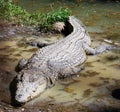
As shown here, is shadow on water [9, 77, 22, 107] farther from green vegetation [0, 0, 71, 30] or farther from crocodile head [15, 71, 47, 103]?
green vegetation [0, 0, 71, 30]

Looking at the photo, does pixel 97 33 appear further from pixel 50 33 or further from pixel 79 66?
pixel 79 66

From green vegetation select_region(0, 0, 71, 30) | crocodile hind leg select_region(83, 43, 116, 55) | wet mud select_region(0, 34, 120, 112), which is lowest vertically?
wet mud select_region(0, 34, 120, 112)

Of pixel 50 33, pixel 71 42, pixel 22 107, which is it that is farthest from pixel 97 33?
pixel 22 107

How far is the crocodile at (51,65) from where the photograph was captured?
5.96 meters

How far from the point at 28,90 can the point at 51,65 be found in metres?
1.10

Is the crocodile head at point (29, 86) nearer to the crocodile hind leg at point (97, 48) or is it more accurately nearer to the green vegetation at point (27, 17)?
the crocodile hind leg at point (97, 48)

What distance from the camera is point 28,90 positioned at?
230 inches

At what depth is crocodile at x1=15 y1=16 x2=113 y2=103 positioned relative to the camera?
596 cm

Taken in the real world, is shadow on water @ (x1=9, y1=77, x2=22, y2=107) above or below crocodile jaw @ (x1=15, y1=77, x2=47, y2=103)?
below

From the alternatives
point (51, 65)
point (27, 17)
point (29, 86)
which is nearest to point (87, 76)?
point (51, 65)

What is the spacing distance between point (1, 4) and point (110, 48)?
4.02 meters

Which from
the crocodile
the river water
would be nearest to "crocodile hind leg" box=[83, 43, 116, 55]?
the crocodile

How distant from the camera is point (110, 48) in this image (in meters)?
8.47

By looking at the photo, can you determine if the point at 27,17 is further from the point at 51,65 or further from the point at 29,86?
the point at 29,86
